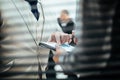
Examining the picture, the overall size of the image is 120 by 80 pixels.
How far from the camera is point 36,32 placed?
1434 mm

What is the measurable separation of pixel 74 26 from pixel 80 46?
112mm

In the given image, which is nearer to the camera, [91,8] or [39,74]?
[91,8]

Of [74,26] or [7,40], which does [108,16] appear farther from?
[7,40]

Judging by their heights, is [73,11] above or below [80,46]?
above

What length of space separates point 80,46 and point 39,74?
0.26 meters

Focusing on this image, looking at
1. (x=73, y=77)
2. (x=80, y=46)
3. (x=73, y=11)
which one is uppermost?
(x=73, y=11)

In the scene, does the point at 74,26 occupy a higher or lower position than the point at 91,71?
higher

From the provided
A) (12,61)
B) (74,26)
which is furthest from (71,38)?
(12,61)

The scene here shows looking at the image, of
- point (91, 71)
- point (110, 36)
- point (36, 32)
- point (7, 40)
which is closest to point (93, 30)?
point (110, 36)

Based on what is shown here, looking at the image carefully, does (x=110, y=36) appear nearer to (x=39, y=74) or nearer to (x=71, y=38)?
(x=71, y=38)

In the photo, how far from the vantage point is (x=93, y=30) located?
4.32 ft

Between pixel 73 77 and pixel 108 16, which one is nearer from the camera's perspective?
pixel 108 16

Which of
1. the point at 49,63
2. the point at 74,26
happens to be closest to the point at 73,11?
the point at 74,26

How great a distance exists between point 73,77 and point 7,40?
0.36 m
